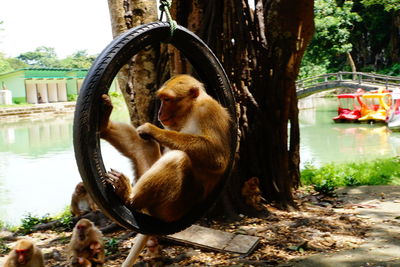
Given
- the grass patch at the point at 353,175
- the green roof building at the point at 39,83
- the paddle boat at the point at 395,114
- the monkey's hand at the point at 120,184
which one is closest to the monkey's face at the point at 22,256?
the monkey's hand at the point at 120,184

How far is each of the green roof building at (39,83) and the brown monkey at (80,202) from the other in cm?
2768

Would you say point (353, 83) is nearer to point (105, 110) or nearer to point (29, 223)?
A: point (29, 223)

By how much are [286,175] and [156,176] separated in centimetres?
419

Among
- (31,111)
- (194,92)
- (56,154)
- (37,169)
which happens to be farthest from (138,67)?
(31,111)

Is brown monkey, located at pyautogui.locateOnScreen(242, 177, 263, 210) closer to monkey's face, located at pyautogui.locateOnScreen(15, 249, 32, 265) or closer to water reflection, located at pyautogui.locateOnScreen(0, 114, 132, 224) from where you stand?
water reflection, located at pyautogui.locateOnScreen(0, 114, 132, 224)

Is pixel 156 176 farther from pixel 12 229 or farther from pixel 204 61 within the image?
pixel 12 229

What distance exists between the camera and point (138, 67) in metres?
6.15

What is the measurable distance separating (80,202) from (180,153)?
4.80 meters

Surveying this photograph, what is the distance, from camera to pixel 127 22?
6.20m

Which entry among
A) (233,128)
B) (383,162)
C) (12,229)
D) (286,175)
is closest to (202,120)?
(233,128)

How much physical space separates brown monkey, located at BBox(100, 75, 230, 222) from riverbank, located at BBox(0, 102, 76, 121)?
28050 mm

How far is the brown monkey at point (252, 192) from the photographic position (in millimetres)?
5969

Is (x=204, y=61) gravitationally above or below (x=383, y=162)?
above

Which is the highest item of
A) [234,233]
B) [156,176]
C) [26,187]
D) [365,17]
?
[365,17]
